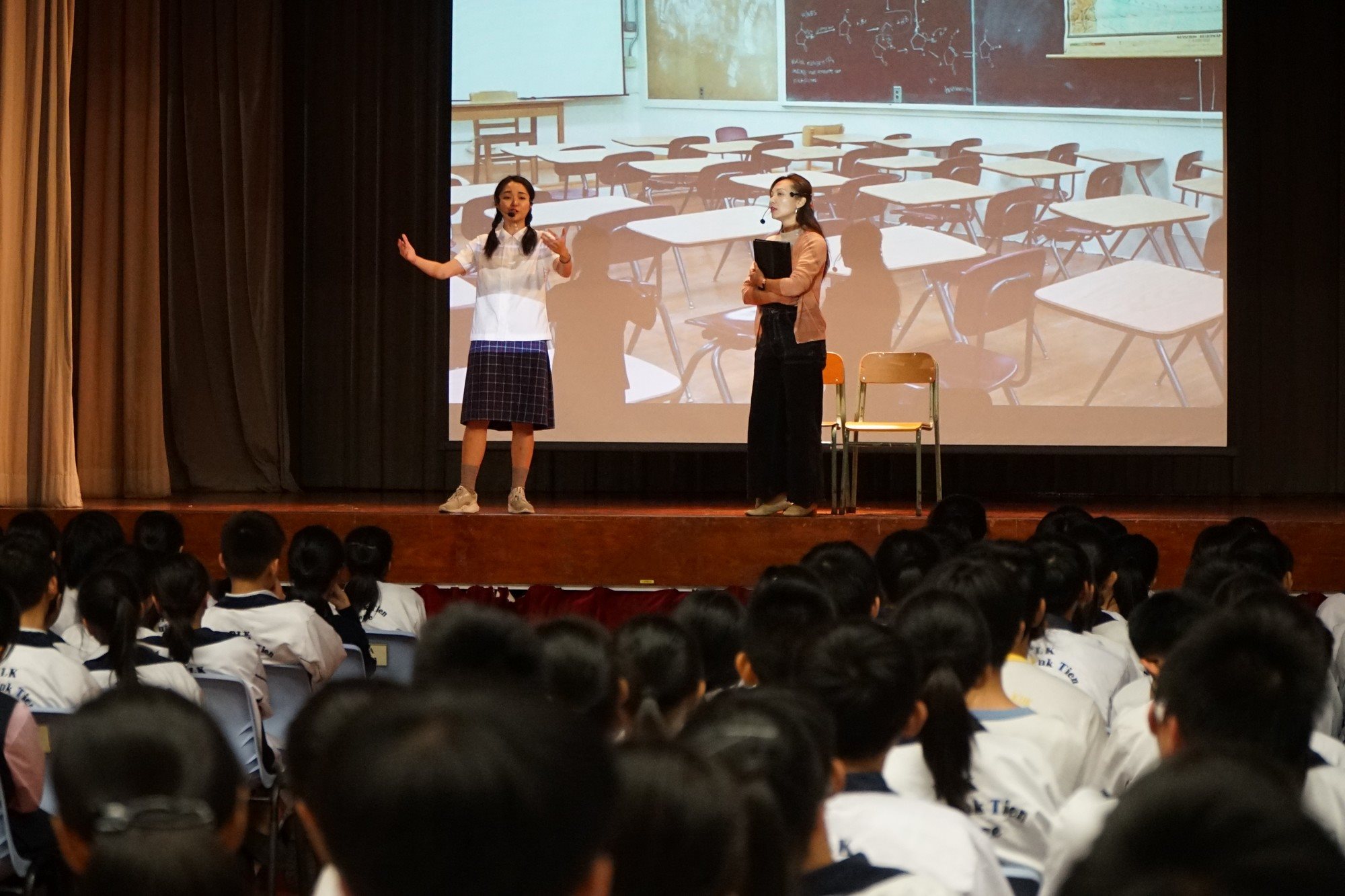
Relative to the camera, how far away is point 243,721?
2.68 metres

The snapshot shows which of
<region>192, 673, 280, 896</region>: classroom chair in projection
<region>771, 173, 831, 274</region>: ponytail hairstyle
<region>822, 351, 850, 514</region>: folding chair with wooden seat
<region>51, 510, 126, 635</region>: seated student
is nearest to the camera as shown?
<region>192, 673, 280, 896</region>: classroom chair in projection

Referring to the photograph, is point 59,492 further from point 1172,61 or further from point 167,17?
point 1172,61

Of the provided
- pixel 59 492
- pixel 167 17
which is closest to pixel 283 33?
pixel 167 17

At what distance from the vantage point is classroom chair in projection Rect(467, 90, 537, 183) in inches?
274

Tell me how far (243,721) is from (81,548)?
4.56 ft

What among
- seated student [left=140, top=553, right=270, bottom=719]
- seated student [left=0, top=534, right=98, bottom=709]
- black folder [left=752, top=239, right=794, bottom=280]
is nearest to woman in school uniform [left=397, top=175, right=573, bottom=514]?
black folder [left=752, top=239, right=794, bottom=280]

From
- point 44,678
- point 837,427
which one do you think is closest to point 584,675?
point 44,678

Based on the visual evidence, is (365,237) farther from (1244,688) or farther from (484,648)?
(1244,688)

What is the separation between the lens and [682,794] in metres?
0.90

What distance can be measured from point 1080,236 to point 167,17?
14.8 ft

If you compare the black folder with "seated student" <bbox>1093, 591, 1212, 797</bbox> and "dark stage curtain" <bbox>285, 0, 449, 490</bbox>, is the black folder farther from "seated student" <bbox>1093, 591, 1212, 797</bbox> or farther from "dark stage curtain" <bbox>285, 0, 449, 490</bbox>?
"dark stage curtain" <bbox>285, 0, 449, 490</bbox>

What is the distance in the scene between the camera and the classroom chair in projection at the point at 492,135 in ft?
22.8

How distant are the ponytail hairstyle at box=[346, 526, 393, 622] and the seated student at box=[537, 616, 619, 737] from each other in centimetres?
207

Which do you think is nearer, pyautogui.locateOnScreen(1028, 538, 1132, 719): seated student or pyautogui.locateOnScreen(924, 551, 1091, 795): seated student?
pyautogui.locateOnScreen(924, 551, 1091, 795): seated student
